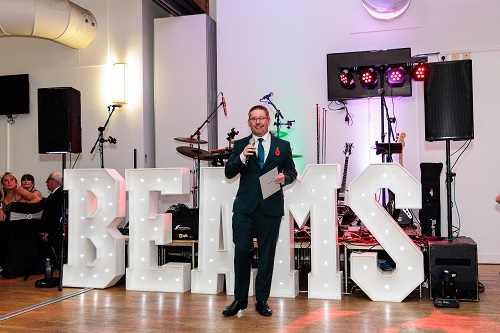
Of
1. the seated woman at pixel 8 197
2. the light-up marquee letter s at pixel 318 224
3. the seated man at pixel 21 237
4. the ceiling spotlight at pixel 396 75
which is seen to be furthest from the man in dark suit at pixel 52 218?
the ceiling spotlight at pixel 396 75

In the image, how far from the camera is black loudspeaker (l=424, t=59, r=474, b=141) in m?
4.91

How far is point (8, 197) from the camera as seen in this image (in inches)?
273

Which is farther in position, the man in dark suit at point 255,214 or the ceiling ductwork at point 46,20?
the ceiling ductwork at point 46,20

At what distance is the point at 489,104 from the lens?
7.34 metres

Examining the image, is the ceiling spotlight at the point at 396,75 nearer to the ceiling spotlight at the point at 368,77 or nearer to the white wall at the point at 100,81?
the ceiling spotlight at the point at 368,77

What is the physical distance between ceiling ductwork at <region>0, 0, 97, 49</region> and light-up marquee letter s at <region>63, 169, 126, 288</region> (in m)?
2.77

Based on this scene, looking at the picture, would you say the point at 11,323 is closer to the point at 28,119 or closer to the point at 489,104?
the point at 28,119

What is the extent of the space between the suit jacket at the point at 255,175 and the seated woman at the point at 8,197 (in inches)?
137

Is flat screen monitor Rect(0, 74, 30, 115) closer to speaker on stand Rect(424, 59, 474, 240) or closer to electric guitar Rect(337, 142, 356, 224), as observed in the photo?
electric guitar Rect(337, 142, 356, 224)

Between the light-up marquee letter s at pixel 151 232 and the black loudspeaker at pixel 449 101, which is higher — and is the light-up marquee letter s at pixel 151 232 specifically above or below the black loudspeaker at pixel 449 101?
below

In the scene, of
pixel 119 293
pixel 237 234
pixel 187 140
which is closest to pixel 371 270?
pixel 237 234

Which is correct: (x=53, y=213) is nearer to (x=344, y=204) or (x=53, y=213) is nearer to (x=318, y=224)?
(x=318, y=224)

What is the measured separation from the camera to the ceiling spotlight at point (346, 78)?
7.58 m

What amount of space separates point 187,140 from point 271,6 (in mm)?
2869
